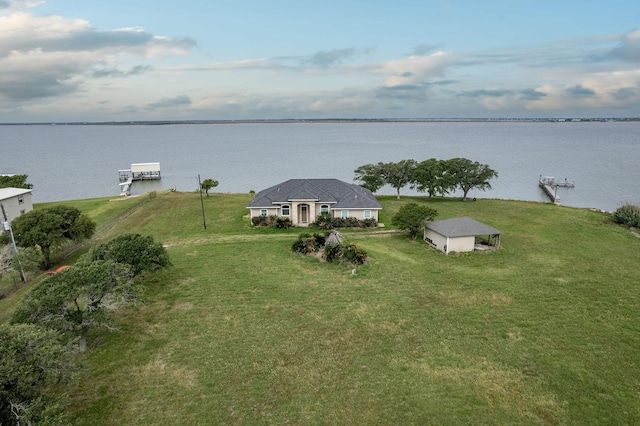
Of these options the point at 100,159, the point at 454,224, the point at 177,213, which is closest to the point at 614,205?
the point at 454,224

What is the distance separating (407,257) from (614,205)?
151 ft

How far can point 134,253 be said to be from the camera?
2425cm

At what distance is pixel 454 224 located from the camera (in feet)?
107

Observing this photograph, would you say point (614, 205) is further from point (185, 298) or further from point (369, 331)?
point (185, 298)

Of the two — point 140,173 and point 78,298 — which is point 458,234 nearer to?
point 78,298

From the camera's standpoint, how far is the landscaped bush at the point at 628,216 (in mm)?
37875

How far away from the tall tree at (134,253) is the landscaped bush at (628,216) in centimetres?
4329

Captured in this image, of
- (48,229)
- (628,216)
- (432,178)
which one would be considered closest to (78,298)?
(48,229)

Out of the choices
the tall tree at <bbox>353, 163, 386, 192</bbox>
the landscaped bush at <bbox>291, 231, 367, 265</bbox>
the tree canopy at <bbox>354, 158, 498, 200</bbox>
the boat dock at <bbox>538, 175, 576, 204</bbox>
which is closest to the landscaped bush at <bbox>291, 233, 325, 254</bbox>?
the landscaped bush at <bbox>291, 231, 367, 265</bbox>

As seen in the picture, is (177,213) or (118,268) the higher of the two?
(118,268)

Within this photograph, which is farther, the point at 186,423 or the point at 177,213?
the point at 177,213

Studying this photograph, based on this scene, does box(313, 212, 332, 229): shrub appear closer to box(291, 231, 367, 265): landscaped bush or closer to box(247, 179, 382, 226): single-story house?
box(247, 179, 382, 226): single-story house

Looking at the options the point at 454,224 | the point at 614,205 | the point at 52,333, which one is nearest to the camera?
the point at 52,333

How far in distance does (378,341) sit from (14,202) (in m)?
43.0
